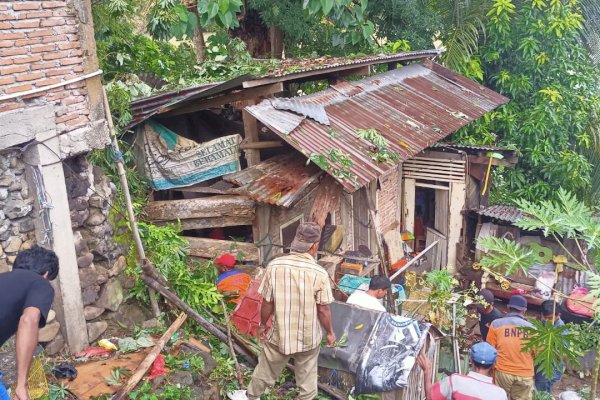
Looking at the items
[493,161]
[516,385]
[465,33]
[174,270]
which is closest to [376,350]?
[516,385]

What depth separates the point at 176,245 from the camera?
6.93 meters

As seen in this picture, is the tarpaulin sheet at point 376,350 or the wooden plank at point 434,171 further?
the wooden plank at point 434,171

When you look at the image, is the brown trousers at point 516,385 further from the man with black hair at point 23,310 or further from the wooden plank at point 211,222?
the man with black hair at point 23,310

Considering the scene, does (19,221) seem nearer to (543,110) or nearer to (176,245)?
(176,245)

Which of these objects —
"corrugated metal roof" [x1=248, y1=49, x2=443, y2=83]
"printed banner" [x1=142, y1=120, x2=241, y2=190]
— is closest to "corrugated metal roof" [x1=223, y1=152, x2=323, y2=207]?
"printed banner" [x1=142, y1=120, x2=241, y2=190]

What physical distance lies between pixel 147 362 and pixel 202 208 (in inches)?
110

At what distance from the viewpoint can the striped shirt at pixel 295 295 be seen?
4621 millimetres

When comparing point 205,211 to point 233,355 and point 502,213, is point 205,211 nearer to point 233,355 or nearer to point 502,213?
point 233,355

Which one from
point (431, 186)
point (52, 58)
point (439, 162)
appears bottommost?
point (431, 186)

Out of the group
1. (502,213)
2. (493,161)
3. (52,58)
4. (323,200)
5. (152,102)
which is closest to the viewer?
(52,58)

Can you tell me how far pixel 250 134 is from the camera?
7.55 metres

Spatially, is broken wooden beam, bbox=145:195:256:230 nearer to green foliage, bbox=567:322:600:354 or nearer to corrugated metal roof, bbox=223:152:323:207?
corrugated metal roof, bbox=223:152:323:207

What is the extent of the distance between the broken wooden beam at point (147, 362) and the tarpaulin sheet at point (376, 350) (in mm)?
1526

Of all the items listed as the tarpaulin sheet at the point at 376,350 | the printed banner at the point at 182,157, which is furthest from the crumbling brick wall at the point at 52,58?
the tarpaulin sheet at the point at 376,350
